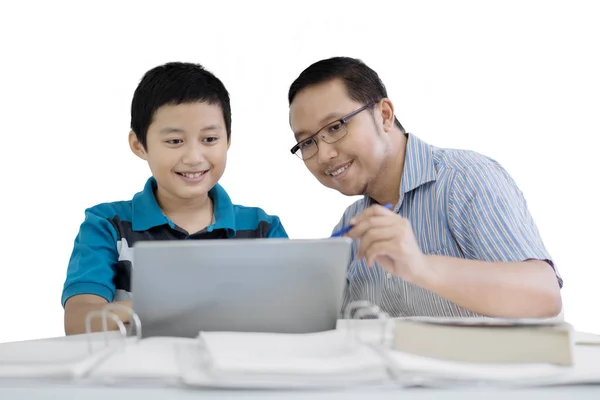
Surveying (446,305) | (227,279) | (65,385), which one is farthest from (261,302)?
(446,305)

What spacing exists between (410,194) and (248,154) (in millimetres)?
1341

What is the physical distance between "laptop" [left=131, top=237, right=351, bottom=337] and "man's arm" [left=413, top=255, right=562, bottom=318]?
0.30 m

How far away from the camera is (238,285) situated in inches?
39.5

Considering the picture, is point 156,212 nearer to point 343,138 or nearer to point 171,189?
point 171,189

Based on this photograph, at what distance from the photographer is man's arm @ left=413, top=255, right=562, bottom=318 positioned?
1.33m

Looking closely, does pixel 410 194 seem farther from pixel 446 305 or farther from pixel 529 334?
pixel 529 334

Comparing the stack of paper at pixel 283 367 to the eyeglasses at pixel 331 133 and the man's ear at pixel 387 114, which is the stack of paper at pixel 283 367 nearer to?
the eyeglasses at pixel 331 133

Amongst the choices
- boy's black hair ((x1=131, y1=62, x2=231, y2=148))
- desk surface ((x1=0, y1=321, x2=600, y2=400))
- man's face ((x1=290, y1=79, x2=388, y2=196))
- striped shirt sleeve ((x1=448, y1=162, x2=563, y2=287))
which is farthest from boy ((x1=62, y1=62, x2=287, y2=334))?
desk surface ((x1=0, y1=321, x2=600, y2=400))

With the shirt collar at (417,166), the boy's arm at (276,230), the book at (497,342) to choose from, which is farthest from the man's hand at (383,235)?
the boy's arm at (276,230)

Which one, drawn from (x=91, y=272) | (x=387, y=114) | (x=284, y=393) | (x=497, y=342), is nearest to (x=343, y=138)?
(x=387, y=114)

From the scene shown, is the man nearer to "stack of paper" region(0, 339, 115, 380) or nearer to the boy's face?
the boy's face

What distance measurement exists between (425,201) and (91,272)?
3.12 feet

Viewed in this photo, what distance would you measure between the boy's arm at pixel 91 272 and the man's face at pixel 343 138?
0.65 meters

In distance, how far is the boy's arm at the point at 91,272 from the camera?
156cm
